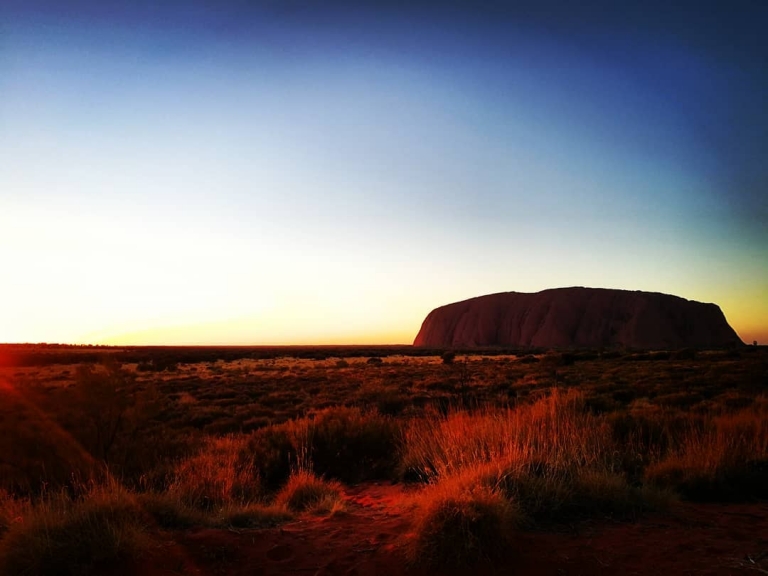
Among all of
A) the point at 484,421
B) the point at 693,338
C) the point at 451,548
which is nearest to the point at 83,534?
the point at 451,548

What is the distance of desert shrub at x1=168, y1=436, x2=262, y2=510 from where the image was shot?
690cm

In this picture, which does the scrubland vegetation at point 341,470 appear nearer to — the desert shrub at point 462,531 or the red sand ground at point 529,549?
the desert shrub at point 462,531

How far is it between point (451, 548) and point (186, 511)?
11.0 feet

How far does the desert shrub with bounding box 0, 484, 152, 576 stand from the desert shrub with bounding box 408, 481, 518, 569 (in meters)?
2.66

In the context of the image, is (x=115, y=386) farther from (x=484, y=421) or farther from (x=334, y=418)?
(x=484, y=421)

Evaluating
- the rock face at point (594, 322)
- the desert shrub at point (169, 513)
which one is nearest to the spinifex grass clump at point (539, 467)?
the desert shrub at point (169, 513)

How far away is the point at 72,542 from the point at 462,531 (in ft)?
11.9

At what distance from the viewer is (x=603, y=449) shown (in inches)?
303

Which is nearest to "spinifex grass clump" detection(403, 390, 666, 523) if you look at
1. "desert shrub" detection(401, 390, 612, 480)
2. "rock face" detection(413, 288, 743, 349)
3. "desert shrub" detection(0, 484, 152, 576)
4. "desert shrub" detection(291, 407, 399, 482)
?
"desert shrub" detection(401, 390, 612, 480)

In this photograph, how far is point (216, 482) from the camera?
7.59 meters

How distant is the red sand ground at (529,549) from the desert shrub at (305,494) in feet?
3.31

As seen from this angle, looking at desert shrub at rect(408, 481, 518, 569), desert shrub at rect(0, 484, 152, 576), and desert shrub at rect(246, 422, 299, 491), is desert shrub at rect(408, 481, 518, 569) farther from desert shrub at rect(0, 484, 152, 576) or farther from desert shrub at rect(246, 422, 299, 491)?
desert shrub at rect(246, 422, 299, 491)

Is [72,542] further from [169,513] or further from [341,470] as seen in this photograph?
[341,470]

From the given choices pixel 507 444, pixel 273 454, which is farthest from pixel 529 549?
pixel 273 454
